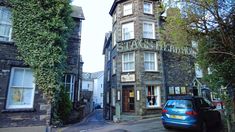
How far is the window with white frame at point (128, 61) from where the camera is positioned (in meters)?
15.3

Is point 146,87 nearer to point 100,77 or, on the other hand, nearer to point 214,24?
point 214,24

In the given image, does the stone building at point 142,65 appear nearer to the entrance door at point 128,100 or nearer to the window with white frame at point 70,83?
the entrance door at point 128,100

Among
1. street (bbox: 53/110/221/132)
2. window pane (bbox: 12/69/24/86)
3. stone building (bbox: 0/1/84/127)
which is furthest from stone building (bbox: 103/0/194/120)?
window pane (bbox: 12/69/24/86)

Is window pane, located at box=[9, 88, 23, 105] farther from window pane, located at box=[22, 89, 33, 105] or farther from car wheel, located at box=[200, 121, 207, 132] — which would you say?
car wheel, located at box=[200, 121, 207, 132]

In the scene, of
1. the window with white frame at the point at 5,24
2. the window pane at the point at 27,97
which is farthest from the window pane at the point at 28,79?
the window with white frame at the point at 5,24

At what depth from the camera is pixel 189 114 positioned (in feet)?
24.1

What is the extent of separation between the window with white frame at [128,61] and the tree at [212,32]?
6601mm

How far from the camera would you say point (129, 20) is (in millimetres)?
16141

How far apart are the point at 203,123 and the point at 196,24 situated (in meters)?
4.95

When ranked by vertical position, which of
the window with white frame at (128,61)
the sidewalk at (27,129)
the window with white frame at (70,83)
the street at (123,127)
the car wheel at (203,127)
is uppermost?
the window with white frame at (128,61)

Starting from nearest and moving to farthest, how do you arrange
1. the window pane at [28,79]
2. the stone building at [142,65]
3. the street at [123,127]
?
1. the window pane at [28,79]
2. the street at [123,127]
3. the stone building at [142,65]

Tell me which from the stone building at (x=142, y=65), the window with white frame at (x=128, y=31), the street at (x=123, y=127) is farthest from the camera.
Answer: the window with white frame at (x=128, y=31)

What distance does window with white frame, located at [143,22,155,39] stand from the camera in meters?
16.0

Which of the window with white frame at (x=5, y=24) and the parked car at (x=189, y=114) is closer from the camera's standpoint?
the parked car at (x=189, y=114)
